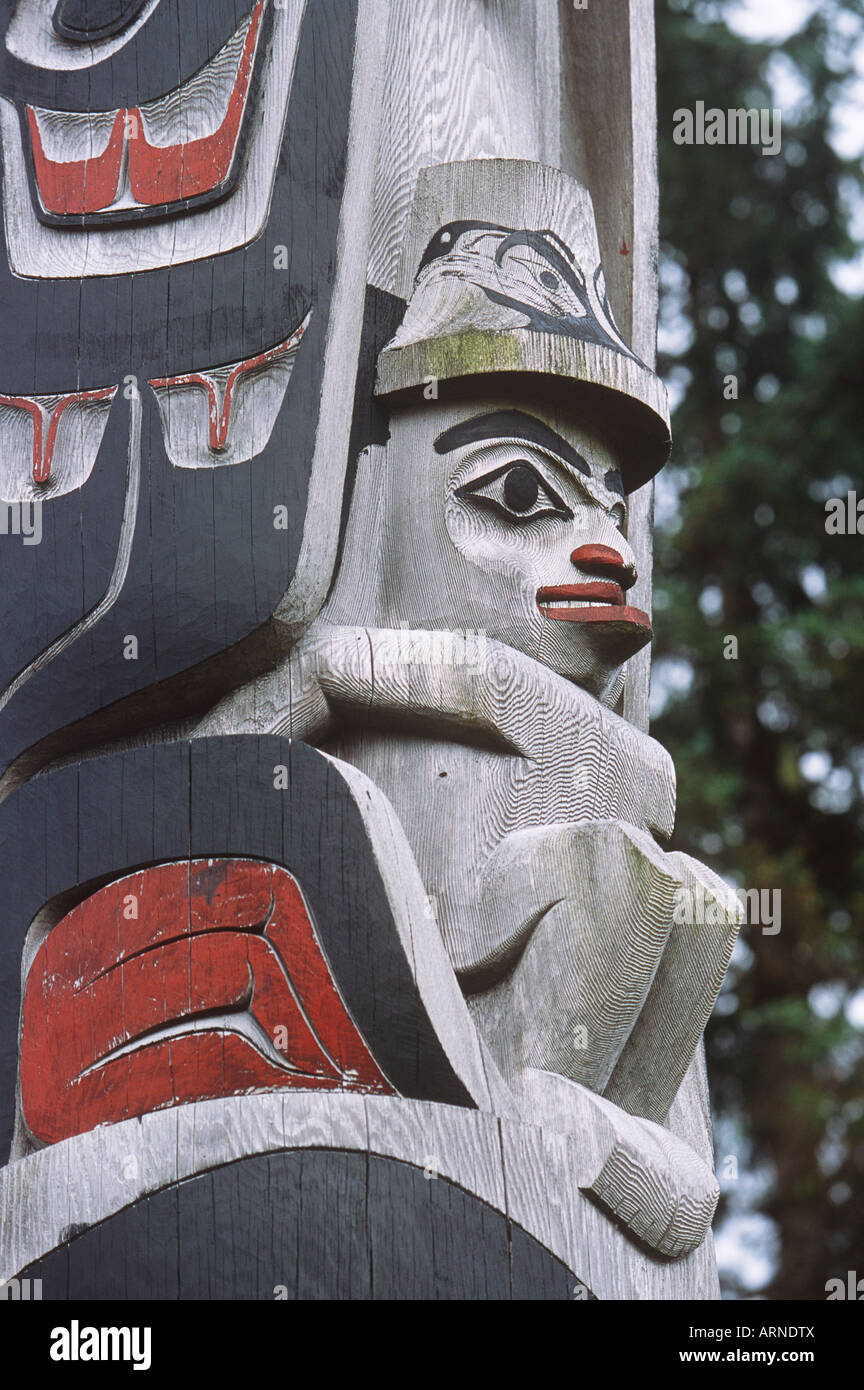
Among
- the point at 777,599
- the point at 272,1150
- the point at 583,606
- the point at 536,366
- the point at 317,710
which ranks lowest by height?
the point at 272,1150

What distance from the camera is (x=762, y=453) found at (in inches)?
340

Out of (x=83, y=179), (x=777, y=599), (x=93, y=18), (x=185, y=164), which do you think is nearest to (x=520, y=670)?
(x=185, y=164)

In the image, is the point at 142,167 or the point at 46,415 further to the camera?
the point at 142,167

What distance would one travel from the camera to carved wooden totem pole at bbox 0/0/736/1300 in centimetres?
244

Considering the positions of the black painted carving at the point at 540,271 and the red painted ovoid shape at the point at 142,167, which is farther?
the black painted carving at the point at 540,271

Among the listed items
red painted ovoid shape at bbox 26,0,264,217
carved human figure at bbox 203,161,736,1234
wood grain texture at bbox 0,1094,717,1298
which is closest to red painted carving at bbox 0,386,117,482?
red painted ovoid shape at bbox 26,0,264,217

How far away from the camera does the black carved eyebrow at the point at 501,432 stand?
3.21 metres

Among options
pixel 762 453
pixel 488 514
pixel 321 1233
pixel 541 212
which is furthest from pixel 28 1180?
pixel 762 453

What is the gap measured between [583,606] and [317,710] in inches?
21.6

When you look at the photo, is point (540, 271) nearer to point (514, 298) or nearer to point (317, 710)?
point (514, 298)

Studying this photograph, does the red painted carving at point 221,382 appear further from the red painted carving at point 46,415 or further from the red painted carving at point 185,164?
the red painted carving at point 185,164

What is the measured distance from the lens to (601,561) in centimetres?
318

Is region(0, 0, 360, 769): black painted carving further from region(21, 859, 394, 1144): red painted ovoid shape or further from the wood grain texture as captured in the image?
the wood grain texture

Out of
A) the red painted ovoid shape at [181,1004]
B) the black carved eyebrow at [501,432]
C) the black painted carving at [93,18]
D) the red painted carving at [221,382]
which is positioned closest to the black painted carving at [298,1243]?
the red painted ovoid shape at [181,1004]
